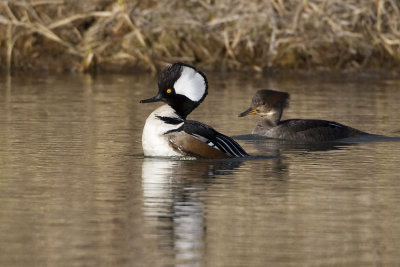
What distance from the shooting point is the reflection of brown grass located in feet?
83.3

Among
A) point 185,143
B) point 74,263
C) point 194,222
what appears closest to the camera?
point 74,263

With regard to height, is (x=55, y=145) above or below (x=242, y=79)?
below

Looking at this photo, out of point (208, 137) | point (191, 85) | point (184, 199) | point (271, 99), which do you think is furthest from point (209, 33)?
point (184, 199)

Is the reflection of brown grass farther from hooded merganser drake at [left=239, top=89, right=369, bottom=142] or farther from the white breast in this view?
the white breast

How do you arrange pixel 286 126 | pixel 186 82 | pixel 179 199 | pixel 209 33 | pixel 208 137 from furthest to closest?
pixel 209 33 → pixel 286 126 → pixel 186 82 → pixel 208 137 → pixel 179 199

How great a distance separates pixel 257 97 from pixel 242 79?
27.8 ft

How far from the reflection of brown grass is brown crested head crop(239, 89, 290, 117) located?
31.1 feet

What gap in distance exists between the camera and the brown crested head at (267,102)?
15.7 m

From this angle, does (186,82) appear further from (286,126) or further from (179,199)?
(286,126)

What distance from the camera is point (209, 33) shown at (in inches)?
1013

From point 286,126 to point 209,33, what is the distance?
10.9 meters

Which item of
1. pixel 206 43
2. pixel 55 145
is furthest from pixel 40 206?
pixel 206 43

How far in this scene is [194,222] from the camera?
26.6 ft

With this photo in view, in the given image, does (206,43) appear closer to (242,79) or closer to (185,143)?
(242,79)
